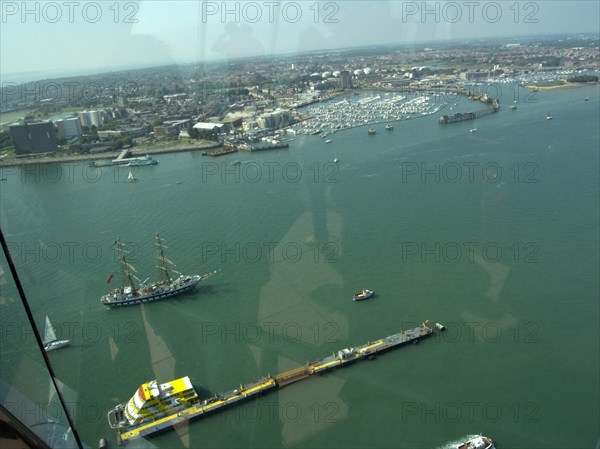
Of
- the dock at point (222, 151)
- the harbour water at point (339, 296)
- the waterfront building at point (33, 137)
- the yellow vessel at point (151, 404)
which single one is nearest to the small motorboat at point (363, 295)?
the harbour water at point (339, 296)

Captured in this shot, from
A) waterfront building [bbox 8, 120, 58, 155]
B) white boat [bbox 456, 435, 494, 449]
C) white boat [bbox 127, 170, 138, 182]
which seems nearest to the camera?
white boat [bbox 456, 435, 494, 449]

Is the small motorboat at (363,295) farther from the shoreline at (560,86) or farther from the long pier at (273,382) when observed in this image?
the shoreline at (560,86)

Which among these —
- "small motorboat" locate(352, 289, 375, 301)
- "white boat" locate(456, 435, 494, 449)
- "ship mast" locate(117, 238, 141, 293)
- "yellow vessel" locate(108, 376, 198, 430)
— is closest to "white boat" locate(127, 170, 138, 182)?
"ship mast" locate(117, 238, 141, 293)

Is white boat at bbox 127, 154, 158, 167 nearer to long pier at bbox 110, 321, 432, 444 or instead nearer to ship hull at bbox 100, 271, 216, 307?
ship hull at bbox 100, 271, 216, 307

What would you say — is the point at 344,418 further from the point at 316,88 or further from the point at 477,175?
the point at 316,88

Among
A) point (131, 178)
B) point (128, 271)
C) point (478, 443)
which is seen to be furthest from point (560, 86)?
point (478, 443)

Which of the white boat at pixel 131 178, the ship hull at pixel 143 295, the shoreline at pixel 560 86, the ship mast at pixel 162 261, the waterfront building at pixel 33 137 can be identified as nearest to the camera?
the ship hull at pixel 143 295
